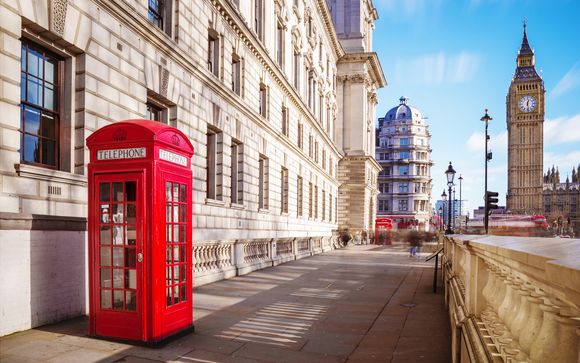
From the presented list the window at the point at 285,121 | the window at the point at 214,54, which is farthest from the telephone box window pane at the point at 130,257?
the window at the point at 285,121

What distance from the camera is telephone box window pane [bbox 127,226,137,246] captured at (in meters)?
6.59

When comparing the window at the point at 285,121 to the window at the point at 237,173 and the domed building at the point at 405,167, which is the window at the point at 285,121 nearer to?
the window at the point at 237,173

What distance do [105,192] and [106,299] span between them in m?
1.54

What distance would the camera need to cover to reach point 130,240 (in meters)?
6.64

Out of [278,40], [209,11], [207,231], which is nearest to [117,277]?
[207,231]

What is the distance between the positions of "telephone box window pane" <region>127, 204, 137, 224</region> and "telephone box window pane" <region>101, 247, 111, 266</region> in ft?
1.74

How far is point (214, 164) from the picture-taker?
51.7 ft

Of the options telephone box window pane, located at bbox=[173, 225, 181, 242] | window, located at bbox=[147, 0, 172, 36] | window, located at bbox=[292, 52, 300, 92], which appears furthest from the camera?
window, located at bbox=[292, 52, 300, 92]

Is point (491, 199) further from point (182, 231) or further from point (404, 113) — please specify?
point (404, 113)

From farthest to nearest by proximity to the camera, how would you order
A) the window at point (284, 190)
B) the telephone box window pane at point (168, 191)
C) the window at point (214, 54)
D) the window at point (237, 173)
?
1. the window at point (284, 190)
2. the window at point (237, 173)
3. the window at point (214, 54)
4. the telephone box window pane at point (168, 191)

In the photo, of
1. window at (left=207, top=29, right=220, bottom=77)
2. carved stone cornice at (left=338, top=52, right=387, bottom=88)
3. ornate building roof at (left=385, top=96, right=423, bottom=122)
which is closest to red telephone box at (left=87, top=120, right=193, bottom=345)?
Answer: window at (left=207, top=29, right=220, bottom=77)

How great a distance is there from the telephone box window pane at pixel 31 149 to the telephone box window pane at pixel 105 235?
2.24 meters

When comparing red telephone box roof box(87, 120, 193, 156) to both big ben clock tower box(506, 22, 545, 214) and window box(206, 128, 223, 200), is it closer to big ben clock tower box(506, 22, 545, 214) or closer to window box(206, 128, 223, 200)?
window box(206, 128, 223, 200)

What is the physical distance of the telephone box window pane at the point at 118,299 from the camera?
6.62 meters
